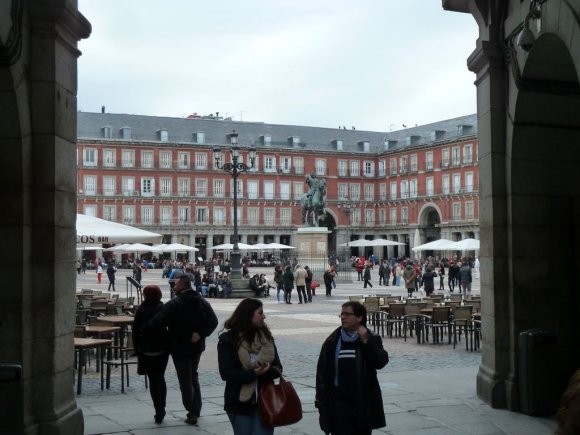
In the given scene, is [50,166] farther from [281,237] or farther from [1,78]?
[281,237]

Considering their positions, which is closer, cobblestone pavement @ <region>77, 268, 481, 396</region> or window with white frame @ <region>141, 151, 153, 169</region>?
cobblestone pavement @ <region>77, 268, 481, 396</region>

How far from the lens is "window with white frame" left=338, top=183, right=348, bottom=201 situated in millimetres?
84938

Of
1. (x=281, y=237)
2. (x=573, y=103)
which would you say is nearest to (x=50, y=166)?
(x=573, y=103)

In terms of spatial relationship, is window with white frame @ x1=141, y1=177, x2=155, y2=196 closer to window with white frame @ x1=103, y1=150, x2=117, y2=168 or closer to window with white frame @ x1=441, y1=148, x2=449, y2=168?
window with white frame @ x1=103, y1=150, x2=117, y2=168

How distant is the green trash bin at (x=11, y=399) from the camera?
610 cm

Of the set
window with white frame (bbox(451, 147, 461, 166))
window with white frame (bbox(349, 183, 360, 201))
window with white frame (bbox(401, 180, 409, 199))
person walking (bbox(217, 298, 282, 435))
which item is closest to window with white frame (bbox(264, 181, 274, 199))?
window with white frame (bbox(349, 183, 360, 201))

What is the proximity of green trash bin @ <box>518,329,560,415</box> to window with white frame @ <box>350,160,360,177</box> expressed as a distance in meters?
78.0

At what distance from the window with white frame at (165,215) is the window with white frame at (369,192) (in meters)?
22.6

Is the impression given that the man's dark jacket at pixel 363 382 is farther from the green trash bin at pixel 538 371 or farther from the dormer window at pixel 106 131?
the dormer window at pixel 106 131

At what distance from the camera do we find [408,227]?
81438mm

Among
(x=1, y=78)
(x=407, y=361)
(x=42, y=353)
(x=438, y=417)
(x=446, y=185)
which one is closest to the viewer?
(x=1, y=78)

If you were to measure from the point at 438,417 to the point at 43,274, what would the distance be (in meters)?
4.34

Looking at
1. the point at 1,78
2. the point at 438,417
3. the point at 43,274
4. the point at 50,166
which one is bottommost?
the point at 438,417

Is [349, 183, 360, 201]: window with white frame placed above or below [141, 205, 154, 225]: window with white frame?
above
